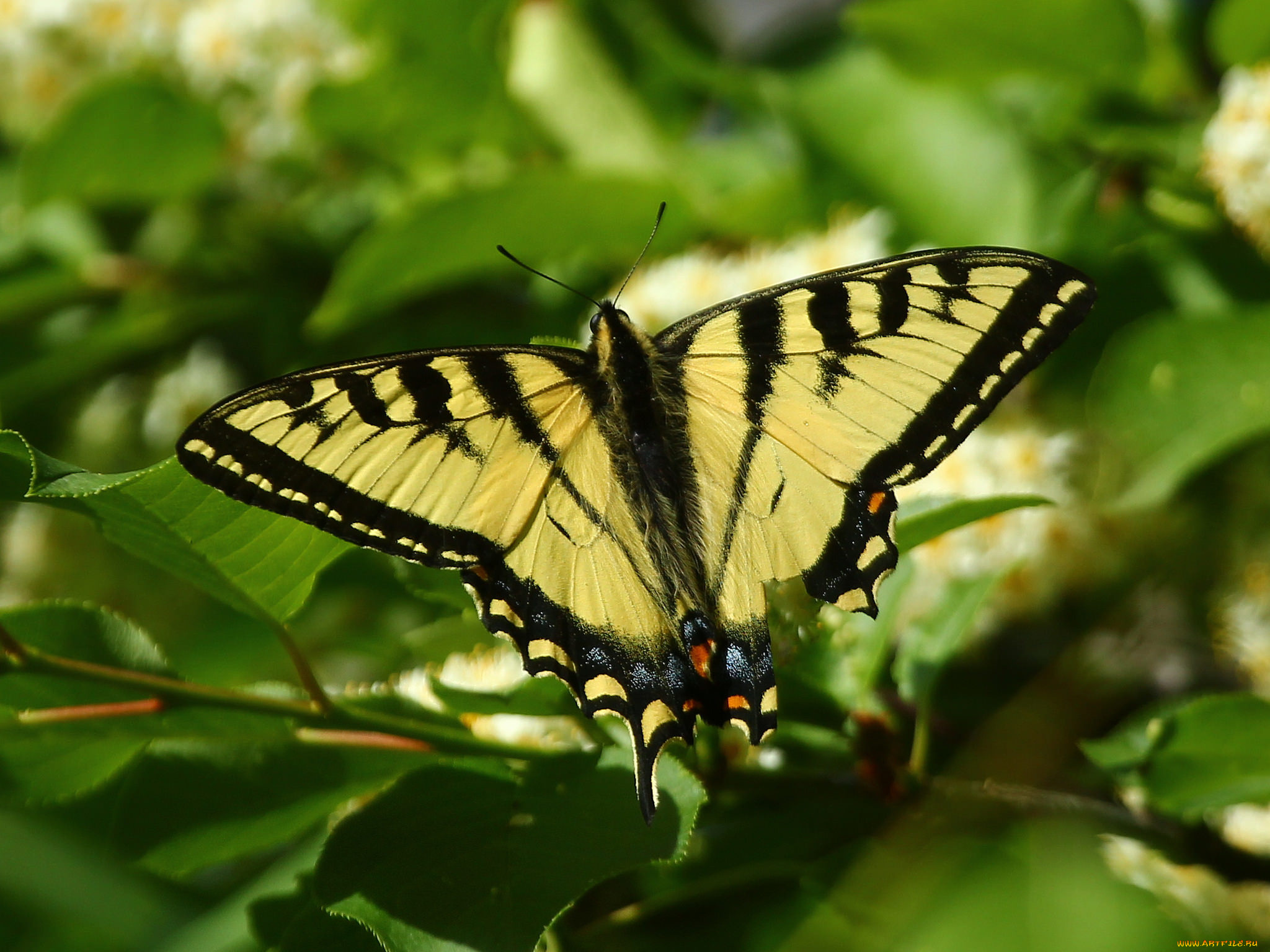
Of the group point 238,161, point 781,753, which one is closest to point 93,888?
point 781,753

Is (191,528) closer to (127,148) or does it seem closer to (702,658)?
(702,658)

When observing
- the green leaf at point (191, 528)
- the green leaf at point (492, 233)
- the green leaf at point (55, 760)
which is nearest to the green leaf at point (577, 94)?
the green leaf at point (492, 233)

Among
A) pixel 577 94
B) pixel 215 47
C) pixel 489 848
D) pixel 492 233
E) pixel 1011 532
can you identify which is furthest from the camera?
pixel 215 47

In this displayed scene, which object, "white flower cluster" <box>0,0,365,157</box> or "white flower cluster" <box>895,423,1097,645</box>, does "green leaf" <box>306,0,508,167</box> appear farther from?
"white flower cluster" <box>895,423,1097,645</box>

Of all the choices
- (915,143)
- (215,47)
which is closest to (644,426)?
(915,143)

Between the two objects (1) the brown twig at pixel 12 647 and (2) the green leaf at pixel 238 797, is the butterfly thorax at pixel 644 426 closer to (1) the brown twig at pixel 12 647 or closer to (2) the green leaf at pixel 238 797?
(2) the green leaf at pixel 238 797

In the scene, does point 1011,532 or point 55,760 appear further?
point 1011,532

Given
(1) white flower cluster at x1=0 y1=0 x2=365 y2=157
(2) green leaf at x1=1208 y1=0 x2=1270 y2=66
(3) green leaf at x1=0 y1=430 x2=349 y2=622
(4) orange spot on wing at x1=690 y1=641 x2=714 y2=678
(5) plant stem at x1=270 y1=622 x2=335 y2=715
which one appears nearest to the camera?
(3) green leaf at x1=0 y1=430 x2=349 y2=622

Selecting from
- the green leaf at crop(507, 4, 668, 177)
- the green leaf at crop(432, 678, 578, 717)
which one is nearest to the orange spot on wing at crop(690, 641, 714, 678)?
the green leaf at crop(432, 678, 578, 717)
